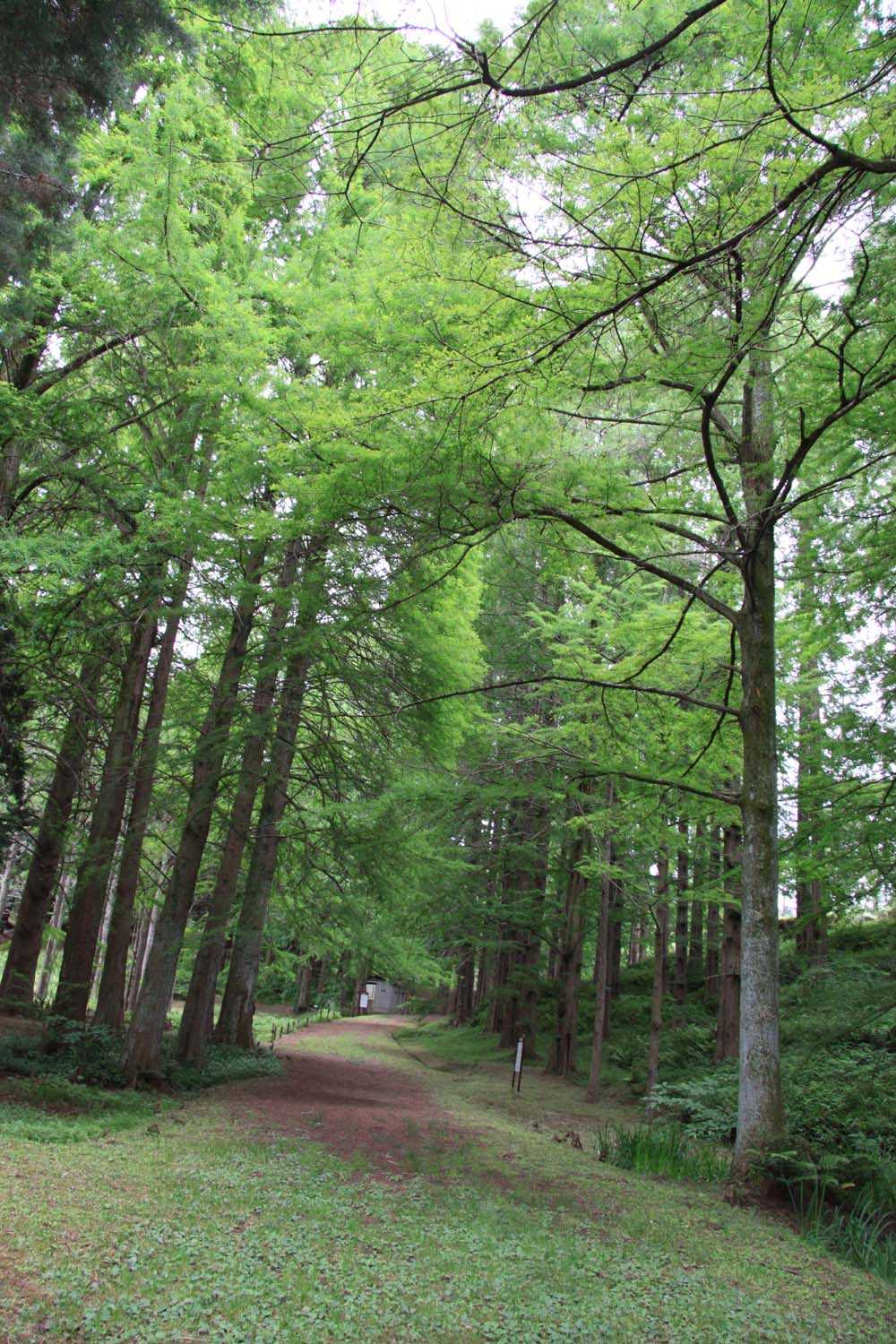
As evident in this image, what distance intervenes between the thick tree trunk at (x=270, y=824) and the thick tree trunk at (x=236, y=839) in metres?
0.22

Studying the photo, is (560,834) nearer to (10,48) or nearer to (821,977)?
(821,977)

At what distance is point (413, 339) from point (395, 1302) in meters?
6.00

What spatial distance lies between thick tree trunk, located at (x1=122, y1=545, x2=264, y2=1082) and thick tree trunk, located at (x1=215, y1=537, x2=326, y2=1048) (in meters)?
0.67

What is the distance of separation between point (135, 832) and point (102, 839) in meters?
0.67

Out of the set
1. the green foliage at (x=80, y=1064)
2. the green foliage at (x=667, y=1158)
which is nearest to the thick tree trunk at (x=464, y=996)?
the green foliage at (x=80, y=1064)

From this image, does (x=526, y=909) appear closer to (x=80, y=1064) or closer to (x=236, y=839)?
(x=236, y=839)

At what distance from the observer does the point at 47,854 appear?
1238 centimetres

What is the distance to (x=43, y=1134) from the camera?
20.4 feet

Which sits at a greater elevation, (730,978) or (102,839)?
(102,839)

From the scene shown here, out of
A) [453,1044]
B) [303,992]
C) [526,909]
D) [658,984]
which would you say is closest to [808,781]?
[658,984]

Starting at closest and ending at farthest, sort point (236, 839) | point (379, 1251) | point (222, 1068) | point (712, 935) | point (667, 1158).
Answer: point (379, 1251) < point (667, 1158) < point (222, 1068) < point (236, 839) < point (712, 935)

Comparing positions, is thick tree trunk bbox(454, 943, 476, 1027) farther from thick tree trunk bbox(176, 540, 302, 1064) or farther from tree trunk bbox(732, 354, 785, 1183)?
tree trunk bbox(732, 354, 785, 1183)

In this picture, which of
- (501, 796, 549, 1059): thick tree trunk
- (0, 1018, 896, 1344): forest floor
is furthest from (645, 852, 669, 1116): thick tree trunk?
(0, 1018, 896, 1344): forest floor

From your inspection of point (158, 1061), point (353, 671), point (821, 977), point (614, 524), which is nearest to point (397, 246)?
point (614, 524)
